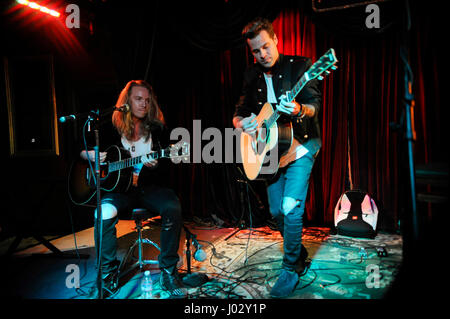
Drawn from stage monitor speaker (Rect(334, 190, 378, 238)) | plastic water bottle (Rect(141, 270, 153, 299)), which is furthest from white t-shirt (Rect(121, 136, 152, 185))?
stage monitor speaker (Rect(334, 190, 378, 238))

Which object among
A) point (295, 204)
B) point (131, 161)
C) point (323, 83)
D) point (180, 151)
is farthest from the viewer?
point (323, 83)

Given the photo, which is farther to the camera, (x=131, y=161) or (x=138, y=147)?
(x=138, y=147)

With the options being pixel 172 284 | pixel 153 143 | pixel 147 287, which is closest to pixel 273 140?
pixel 153 143

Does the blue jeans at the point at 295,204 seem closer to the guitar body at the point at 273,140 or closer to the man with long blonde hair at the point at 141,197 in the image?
the guitar body at the point at 273,140

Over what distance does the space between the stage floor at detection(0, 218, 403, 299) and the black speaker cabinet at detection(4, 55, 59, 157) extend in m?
1.79

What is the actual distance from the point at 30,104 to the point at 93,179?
2.89 metres

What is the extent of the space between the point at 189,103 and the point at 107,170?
254 centimetres

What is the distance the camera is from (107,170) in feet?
9.13

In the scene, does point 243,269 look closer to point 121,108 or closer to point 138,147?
point 138,147

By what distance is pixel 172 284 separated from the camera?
2.38 metres

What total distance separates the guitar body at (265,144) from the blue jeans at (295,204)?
0.48 ft

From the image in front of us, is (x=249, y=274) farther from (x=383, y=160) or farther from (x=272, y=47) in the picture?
(x=383, y=160)

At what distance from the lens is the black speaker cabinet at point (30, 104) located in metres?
4.66

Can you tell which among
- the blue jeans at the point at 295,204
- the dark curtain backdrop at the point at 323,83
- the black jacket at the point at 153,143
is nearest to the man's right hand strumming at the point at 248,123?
the blue jeans at the point at 295,204
